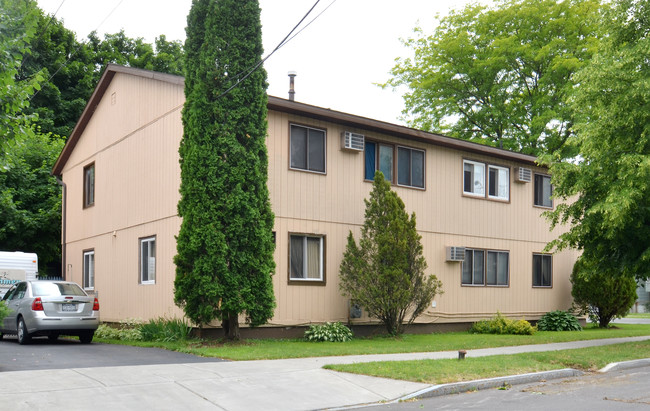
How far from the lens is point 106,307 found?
67.7 ft

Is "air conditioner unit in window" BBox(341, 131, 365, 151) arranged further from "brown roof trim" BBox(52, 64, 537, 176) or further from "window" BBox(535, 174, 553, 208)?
"window" BBox(535, 174, 553, 208)

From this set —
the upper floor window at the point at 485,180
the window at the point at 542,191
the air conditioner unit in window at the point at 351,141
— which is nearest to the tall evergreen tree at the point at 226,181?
the air conditioner unit in window at the point at 351,141

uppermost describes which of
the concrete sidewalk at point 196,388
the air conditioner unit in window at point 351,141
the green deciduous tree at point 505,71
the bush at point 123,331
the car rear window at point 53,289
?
the green deciduous tree at point 505,71

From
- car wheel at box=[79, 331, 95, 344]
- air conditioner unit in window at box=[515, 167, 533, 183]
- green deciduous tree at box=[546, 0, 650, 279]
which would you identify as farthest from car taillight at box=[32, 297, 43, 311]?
air conditioner unit in window at box=[515, 167, 533, 183]

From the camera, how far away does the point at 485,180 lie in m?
22.4

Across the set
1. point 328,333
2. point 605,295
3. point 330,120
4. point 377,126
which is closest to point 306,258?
point 328,333

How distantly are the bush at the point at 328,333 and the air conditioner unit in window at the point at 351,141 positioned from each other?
15.1 feet

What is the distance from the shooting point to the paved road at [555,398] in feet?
29.6

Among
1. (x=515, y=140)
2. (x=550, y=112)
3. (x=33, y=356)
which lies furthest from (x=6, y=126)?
(x=515, y=140)

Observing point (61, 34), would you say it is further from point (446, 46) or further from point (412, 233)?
point (412, 233)

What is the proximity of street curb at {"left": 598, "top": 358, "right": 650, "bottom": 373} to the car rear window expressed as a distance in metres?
12.0

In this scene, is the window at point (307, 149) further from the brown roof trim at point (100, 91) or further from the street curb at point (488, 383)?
the street curb at point (488, 383)

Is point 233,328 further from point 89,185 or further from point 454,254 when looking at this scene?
point 89,185

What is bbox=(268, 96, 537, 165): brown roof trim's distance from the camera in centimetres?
1695
